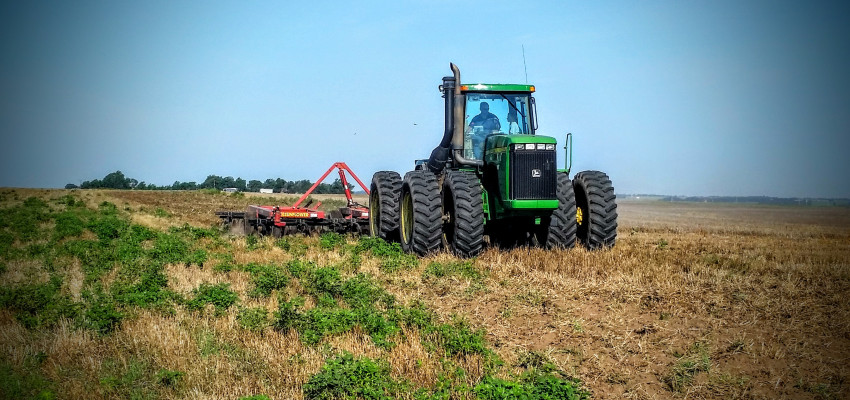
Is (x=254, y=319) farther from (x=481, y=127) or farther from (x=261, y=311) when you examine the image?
(x=481, y=127)

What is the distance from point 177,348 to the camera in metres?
6.31

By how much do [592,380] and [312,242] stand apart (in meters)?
10.5

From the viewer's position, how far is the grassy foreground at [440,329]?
5.38 m

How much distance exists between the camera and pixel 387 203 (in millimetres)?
14391

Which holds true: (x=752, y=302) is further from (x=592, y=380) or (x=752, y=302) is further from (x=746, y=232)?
(x=746, y=232)

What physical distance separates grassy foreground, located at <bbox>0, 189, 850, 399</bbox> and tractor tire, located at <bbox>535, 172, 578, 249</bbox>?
30 centimetres

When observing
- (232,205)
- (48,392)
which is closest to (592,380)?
(48,392)

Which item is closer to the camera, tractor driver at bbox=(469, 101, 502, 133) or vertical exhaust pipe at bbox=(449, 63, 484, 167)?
vertical exhaust pipe at bbox=(449, 63, 484, 167)

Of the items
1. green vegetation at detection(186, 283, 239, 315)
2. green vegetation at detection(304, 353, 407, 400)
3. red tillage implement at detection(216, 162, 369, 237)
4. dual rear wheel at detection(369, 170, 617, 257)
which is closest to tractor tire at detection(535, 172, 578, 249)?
dual rear wheel at detection(369, 170, 617, 257)

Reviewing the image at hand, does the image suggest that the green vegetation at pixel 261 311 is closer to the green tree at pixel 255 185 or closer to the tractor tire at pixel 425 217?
the tractor tire at pixel 425 217

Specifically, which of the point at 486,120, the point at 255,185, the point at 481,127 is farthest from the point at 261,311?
the point at 255,185

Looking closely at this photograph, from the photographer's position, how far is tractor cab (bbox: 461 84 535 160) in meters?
12.3

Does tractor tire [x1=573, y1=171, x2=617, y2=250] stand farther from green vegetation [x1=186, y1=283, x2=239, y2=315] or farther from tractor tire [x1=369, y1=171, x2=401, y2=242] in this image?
green vegetation [x1=186, y1=283, x2=239, y2=315]

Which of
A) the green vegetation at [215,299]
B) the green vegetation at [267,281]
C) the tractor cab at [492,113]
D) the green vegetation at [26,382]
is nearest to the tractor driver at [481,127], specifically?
the tractor cab at [492,113]
